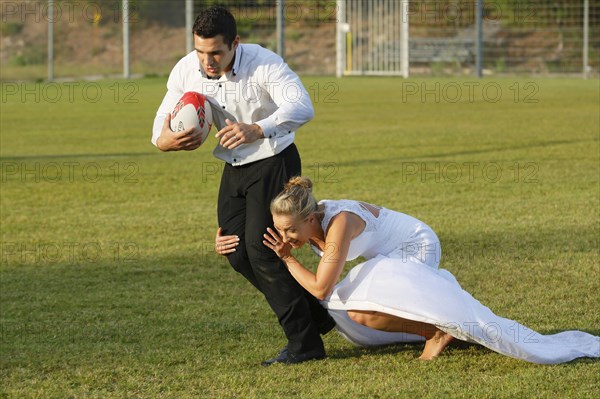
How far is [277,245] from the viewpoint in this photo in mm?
5355

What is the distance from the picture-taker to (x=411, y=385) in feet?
16.3

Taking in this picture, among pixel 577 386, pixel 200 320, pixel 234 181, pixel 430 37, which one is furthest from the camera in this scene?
pixel 430 37

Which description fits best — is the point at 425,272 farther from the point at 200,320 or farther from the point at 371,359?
the point at 200,320

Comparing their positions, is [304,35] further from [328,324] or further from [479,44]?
[328,324]

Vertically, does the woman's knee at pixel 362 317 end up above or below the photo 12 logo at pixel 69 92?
below

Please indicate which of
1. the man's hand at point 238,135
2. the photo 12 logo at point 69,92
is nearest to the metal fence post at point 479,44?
the photo 12 logo at point 69,92

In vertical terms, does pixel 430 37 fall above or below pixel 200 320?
above

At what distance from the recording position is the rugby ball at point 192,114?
5387mm

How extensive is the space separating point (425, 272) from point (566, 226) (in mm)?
4102

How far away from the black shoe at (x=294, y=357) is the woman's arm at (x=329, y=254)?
12.1 inches

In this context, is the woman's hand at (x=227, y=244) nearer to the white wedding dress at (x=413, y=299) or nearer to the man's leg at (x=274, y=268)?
the man's leg at (x=274, y=268)

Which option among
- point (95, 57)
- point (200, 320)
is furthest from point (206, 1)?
point (200, 320)

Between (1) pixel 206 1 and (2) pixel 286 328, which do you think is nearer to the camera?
(2) pixel 286 328

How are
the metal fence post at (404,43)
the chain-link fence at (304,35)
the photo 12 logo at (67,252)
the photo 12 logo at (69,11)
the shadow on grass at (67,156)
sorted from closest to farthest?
the photo 12 logo at (67,252)
the shadow on grass at (67,156)
the metal fence post at (404,43)
the chain-link fence at (304,35)
the photo 12 logo at (69,11)
